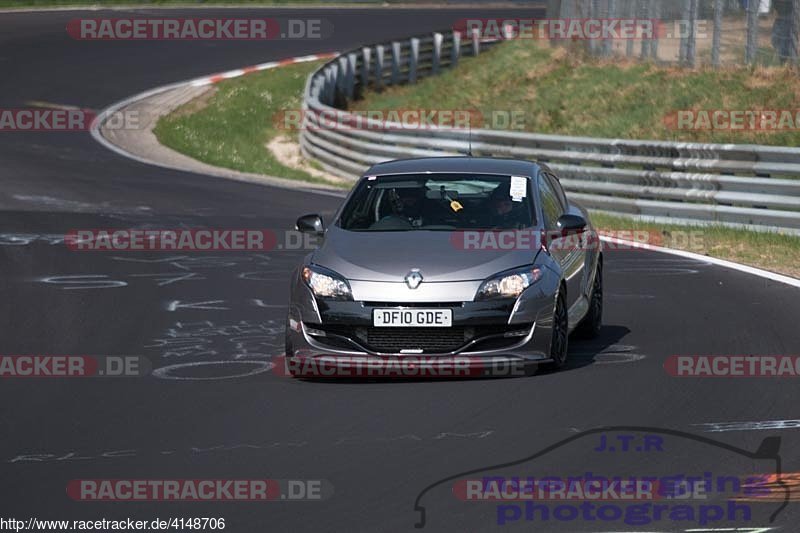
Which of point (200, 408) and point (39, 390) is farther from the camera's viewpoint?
point (39, 390)

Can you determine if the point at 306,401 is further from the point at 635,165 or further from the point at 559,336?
the point at 635,165

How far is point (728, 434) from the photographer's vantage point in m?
8.34

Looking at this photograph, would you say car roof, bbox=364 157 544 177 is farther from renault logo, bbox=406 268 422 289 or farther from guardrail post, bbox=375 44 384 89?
guardrail post, bbox=375 44 384 89

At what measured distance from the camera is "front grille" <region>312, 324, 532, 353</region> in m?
9.86

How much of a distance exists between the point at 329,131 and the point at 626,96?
18.4ft

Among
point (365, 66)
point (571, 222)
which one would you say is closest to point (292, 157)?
point (365, 66)

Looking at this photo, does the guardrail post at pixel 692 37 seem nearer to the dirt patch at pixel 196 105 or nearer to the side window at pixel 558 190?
the dirt patch at pixel 196 105

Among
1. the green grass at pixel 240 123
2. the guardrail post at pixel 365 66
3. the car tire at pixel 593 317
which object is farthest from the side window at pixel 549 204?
the guardrail post at pixel 365 66

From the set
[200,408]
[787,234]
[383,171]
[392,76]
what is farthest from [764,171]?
[392,76]

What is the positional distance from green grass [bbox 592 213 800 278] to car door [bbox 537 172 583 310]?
15.4ft

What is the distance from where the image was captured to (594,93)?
29.7m

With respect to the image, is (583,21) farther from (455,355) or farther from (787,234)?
(455,355)

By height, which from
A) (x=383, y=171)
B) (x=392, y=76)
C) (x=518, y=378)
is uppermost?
(x=383, y=171)

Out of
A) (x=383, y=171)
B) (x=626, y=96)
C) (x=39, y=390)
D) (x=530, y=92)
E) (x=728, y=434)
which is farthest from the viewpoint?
(x=530, y=92)
